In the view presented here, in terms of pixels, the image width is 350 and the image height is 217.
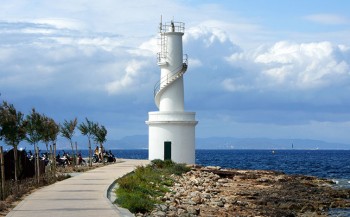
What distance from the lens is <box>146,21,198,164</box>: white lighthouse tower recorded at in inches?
1980

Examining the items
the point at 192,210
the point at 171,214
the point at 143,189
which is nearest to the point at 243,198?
the point at 143,189

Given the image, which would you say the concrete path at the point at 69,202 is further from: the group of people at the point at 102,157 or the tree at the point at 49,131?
the group of people at the point at 102,157

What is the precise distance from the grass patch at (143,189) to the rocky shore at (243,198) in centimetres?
37

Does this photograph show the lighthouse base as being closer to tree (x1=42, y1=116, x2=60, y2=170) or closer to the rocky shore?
the rocky shore

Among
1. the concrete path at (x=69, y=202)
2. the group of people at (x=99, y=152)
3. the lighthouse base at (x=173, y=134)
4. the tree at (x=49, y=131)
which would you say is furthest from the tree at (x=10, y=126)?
the group of people at (x=99, y=152)

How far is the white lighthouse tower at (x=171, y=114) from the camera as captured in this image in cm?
5028

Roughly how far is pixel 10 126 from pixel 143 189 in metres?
5.59

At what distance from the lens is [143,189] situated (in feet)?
87.3

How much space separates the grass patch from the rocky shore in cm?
37

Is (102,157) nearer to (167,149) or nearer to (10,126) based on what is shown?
(167,149)

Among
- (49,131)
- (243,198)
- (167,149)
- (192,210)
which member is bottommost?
(243,198)

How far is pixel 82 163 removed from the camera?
5012 centimetres

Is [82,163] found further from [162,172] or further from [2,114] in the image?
[2,114]

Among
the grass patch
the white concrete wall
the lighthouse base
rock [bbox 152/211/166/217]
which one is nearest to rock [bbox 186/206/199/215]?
the grass patch
